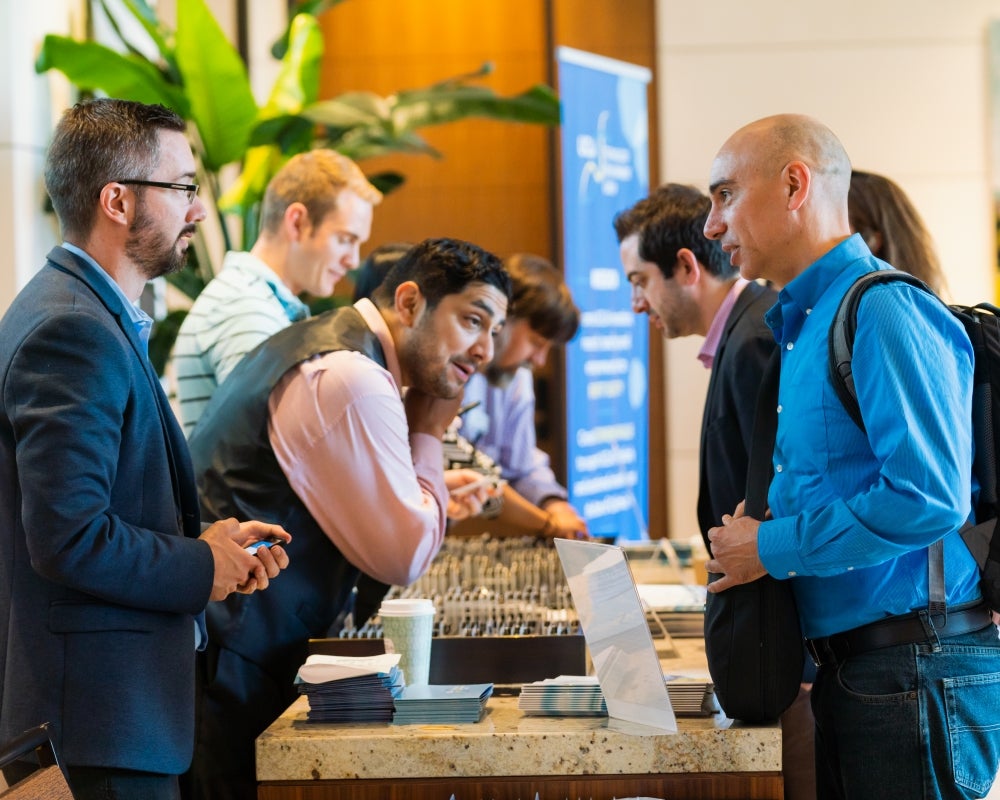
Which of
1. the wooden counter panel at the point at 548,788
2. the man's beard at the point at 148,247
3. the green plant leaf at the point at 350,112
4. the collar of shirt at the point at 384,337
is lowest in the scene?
the wooden counter panel at the point at 548,788

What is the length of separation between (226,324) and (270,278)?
0.69 feet

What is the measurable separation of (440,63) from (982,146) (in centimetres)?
273

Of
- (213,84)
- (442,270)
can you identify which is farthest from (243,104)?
(442,270)

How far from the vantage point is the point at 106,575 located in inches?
65.5

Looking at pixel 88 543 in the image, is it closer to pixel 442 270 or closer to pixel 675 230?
pixel 442 270

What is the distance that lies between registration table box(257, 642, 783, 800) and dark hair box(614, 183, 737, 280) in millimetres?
1104

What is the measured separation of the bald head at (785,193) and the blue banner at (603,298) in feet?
10.9

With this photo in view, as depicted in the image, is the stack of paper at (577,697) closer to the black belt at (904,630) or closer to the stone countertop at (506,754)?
the stone countertop at (506,754)

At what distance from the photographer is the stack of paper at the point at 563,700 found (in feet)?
6.46

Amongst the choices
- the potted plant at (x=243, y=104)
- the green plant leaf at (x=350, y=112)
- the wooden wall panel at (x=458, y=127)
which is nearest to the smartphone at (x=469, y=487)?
the potted plant at (x=243, y=104)

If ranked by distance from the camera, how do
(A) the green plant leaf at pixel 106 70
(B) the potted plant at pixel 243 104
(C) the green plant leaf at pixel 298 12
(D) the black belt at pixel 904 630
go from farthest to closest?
(C) the green plant leaf at pixel 298 12 < (B) the potted plant at pixel 243 104 < (A) the green plant leaf at pixel 106 70 < (D) the black belt at pixel 904 630

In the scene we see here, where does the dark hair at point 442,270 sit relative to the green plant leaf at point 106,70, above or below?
below

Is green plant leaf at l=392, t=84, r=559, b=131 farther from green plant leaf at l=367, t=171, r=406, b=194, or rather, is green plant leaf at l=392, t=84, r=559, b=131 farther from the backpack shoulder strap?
the backpack shoulder strap

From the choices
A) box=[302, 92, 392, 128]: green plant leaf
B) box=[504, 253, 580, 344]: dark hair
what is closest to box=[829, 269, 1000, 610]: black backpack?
box=[504, 253, 580, 344]: dark hair
